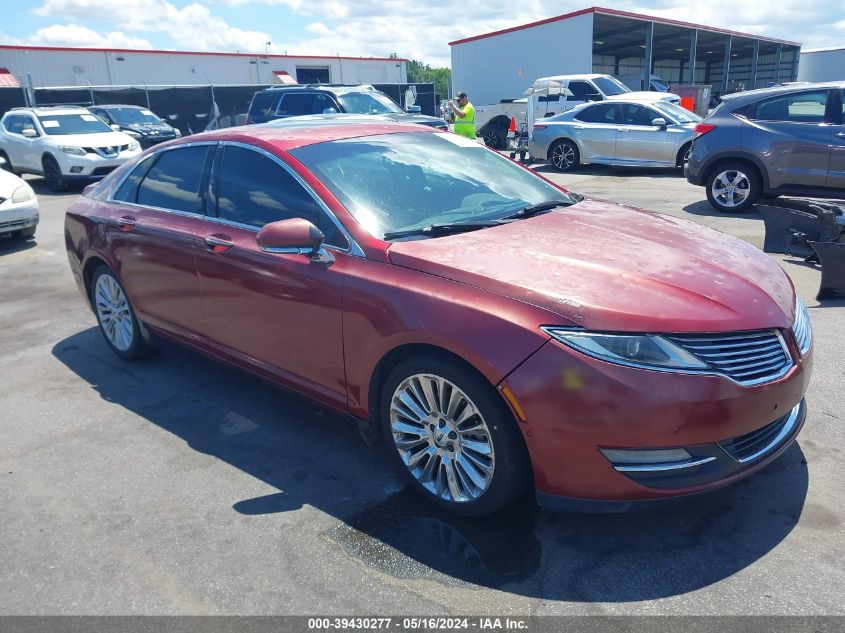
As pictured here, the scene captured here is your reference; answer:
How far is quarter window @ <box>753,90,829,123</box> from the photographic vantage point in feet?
28.5

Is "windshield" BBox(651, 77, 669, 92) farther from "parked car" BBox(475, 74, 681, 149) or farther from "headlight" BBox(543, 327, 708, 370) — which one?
"headlight" BBox(543, 327, 708, 370)

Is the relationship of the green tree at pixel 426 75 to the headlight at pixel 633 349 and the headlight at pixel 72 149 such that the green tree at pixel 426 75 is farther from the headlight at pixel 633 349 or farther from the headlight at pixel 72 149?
the headlight at pixel 633 349

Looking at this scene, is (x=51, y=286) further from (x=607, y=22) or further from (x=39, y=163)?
(x=607, y=22)

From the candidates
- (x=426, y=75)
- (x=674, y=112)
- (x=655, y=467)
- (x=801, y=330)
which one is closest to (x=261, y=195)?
(x=655, y=467)

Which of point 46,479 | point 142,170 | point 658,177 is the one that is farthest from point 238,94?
point 46,479

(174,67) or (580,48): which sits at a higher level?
(174,67)

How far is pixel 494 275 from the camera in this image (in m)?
2.89

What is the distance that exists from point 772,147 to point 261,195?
748 cm

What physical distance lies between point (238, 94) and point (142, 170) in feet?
88.3

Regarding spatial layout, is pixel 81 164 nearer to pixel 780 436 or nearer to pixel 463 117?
pixel 463 117

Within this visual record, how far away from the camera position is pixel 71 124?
15422 mm

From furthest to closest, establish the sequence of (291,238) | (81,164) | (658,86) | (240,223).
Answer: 1. (658,86)
2. (81,164)
3. (240,223)
4. (291,238)

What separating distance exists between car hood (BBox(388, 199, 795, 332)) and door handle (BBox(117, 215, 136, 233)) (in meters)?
2.32

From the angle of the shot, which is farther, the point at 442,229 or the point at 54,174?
the point at 54,174
